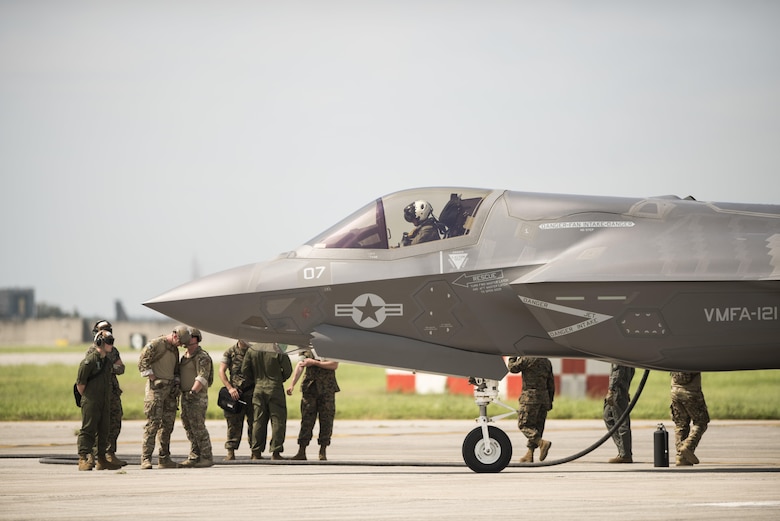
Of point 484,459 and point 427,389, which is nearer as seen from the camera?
point 484,459

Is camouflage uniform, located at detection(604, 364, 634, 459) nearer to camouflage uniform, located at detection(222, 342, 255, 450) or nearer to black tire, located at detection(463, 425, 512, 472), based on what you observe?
black tire, located at detection(463, 425, 512, 472)

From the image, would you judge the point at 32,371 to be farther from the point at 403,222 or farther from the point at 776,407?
the point at 403,222

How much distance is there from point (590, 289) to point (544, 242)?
0.83m

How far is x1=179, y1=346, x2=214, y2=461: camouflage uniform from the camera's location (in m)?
15.7

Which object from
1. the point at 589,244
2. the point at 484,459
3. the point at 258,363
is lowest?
the point at 484,459

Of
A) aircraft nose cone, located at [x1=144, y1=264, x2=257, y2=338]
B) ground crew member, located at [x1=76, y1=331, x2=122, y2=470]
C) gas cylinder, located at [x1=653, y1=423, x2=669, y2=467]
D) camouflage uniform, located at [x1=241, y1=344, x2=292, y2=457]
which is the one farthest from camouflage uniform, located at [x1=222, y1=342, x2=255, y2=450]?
gas cylinder, located at [x1=653, y1=423, x2=669, y2=467]

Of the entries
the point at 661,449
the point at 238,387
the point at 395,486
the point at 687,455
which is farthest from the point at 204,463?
the point at 687,455

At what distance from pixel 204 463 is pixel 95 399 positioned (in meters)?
1.73

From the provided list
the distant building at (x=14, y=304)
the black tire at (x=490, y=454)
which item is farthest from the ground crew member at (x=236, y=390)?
the distant building at (x=14, y=304)

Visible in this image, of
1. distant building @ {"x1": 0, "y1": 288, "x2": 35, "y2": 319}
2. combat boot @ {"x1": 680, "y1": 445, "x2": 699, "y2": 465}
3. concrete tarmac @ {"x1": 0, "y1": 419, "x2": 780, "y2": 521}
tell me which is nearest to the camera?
concrete tarmac @ {"x1": 0, "y1": 419, "x2": 780, "y2": 521}

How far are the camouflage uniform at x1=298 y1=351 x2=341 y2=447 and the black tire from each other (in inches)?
143

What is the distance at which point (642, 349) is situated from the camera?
13.5 metres

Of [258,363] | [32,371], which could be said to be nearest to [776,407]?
[258,363]

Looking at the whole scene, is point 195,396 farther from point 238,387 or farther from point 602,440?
point 602,440
